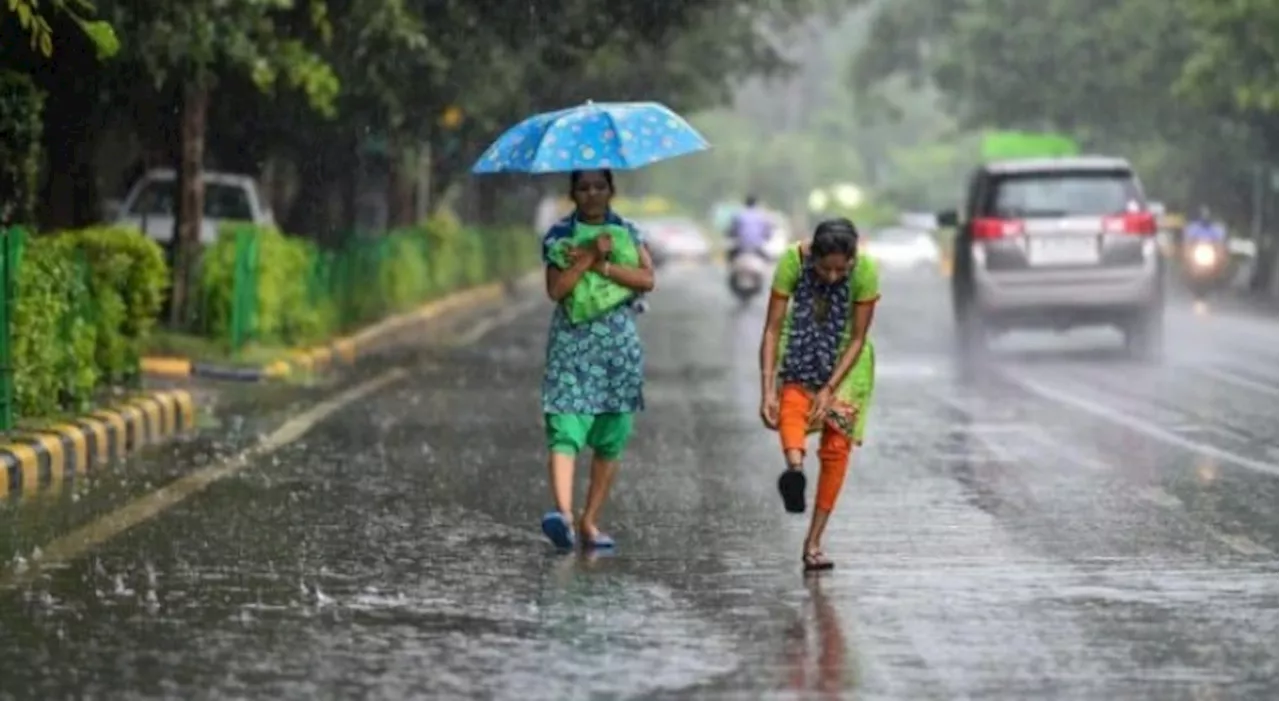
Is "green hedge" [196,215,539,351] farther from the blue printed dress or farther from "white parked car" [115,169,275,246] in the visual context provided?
the blue printed dress

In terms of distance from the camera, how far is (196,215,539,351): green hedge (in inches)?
958

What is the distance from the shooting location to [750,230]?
39969mm

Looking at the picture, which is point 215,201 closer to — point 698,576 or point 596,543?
point 596,543

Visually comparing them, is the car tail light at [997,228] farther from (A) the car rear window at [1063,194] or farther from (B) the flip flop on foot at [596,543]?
(B) the flip flop on foot at [596,543]

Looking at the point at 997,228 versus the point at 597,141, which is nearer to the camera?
the point at 597,141

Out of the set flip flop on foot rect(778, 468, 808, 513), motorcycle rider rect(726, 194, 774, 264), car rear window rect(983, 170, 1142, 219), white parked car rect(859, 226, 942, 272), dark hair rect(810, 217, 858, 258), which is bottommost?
white parked car rect(859, 226, 942, 272)

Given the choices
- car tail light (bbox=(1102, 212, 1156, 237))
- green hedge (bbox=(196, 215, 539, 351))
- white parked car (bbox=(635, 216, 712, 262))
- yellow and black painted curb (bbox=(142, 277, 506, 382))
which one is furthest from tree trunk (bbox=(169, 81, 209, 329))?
white parked car (bbox=(635, 216, 712, 262))

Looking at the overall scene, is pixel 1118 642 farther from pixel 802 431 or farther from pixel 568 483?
pixel 568 483

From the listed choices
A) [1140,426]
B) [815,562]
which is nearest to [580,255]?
[815,562]

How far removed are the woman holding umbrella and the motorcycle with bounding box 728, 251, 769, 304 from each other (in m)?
28.3

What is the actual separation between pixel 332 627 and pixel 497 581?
1.33 metres

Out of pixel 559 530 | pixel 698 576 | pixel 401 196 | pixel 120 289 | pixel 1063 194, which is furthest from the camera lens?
pixel 401 196

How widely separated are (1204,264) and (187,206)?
2540cm

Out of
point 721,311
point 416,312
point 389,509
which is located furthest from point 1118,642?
point 721,311
